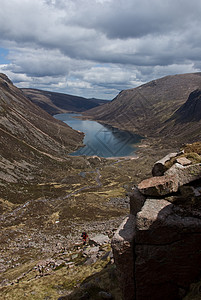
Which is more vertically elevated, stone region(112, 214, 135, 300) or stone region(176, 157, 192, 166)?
stone region(176, 157, 192, 166)

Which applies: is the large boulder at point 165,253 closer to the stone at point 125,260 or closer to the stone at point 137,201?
the stone at point 125,260

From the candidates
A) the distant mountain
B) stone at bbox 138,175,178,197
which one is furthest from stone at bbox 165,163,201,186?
the distant mountain

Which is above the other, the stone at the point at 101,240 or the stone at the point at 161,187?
the stone at the point at 161,187

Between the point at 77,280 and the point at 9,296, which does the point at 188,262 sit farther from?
the point at 9,296

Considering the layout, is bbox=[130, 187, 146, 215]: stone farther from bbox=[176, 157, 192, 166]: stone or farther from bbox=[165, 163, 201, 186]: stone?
bbox=[176, 157, 192, 166]: stone

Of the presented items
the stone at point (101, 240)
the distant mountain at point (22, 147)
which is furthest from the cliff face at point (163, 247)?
the distant mountain at point (22, 147)

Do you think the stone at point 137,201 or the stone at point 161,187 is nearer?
the stone at point 161,187

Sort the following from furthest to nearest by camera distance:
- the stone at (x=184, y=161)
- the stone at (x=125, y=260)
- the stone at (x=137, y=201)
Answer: the stone at (x=184, y=161) < the stone at (x=137, y=201) < the stone at (x=125, y=260)

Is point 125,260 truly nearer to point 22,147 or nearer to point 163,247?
point 163,247

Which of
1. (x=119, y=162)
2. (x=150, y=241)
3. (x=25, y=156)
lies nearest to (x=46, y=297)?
(x=150, y=241)
